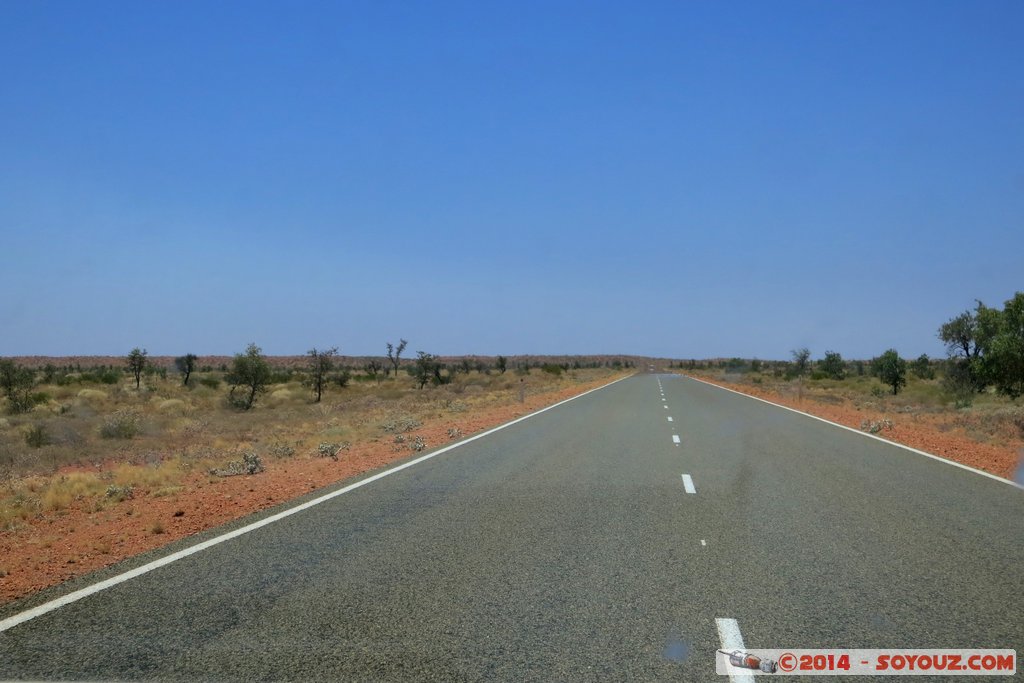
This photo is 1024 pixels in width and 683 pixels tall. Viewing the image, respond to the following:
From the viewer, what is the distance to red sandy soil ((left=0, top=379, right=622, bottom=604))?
8.08 metres

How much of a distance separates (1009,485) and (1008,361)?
2671 cm

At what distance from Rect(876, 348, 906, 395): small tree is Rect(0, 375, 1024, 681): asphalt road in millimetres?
58238

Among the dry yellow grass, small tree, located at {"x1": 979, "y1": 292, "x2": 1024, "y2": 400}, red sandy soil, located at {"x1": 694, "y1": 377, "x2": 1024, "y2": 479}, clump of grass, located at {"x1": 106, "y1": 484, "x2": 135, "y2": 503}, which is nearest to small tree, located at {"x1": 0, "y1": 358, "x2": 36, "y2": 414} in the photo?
the dry yellow grass

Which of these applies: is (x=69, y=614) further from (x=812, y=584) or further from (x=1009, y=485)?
(x=1009, y=485)

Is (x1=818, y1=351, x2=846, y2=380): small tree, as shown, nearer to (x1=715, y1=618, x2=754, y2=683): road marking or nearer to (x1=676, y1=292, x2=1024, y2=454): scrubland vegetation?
(x1=676, y1=292, x2=1024, y2=454): scrubland vegetation

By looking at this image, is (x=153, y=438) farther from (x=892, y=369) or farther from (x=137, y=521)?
(x=892, y=369)

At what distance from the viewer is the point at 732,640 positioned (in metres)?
5.39

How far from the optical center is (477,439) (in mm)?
20281

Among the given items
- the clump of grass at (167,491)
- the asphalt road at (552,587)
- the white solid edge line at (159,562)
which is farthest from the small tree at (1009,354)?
the clump of grass at (167,491)

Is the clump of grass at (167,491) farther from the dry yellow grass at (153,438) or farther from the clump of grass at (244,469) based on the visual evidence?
the clump of grass at (244,469)

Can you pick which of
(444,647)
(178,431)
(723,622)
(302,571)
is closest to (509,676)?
(444,647)

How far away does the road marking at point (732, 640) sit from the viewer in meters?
4.76

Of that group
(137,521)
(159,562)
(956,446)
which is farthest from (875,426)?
(159,562)

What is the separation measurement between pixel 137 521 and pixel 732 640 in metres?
8.03
